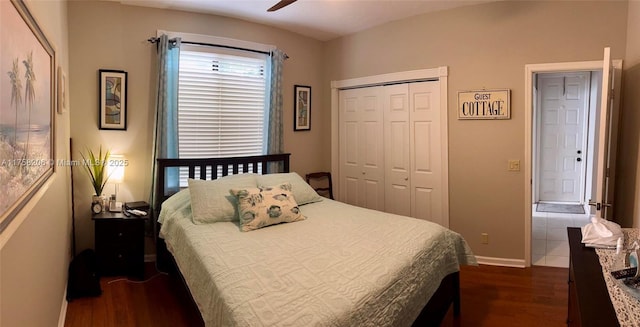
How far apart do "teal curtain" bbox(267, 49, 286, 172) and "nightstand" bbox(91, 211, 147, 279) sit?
5.14 ft

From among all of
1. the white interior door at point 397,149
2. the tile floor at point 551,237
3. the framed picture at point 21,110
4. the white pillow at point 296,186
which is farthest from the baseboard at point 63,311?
the tile floor at point 551,237

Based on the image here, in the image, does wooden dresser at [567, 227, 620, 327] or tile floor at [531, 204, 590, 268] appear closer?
wooden dresser at [567, 227, 620, 327]

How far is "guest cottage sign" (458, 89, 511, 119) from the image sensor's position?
3.58 meters

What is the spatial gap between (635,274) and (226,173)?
3.29 meters

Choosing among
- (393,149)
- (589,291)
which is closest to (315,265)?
(589,291)

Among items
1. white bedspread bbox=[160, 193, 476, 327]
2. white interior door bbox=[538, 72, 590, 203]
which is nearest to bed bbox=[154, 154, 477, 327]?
white bedspread bbox=[160, 193, 476, 327]

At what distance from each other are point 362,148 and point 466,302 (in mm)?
2196

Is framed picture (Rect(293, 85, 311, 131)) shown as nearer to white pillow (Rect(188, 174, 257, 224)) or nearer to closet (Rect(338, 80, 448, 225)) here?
closet (Rect(338, 80, 448, 225))

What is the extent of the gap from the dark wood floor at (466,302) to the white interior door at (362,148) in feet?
4.83

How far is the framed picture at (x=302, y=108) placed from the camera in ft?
15.1

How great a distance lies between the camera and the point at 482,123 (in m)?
3.70

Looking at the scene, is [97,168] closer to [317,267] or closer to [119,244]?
[119,244]

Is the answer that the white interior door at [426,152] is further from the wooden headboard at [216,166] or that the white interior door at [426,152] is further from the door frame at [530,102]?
the wooden headboard at [216,166]

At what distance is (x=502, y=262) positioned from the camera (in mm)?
3734
